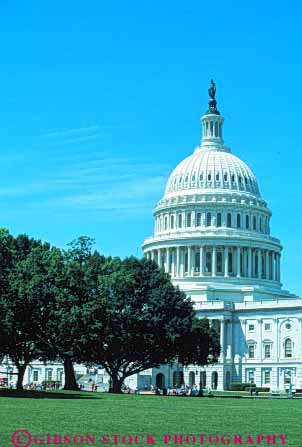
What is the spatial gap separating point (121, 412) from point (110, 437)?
18238 millimetres

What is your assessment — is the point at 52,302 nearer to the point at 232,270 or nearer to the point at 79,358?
the point at 79,358

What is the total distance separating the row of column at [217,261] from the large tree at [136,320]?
63917 mm

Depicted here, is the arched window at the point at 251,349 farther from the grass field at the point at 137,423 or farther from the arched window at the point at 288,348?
the grass field at the point at 137,423

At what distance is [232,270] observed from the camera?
17712 centimetres

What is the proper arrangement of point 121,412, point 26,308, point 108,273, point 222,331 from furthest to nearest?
point 222,331 → point 108,273 → point 26,308 → point 121,412

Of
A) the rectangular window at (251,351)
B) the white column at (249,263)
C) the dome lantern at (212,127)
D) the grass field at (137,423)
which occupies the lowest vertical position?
the grass field at (137,423)

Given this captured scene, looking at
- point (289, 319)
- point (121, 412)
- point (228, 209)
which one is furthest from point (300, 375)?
point (121, 412)

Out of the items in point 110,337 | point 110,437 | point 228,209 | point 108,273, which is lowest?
point 110,437

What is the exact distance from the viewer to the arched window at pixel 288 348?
15538 cm

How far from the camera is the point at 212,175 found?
18325 cm

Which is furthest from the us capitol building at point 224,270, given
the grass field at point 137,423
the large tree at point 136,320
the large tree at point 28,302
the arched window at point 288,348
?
the grass field at point 137,423

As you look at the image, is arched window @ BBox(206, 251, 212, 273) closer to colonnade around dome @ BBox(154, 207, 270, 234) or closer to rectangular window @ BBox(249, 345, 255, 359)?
colonnade around dome @ BBox(154, 207, 270, 234)

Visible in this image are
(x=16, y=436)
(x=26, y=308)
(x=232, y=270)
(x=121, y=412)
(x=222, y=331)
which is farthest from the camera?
(x=232, y=270)

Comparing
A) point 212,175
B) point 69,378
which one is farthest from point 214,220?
point 69,378
